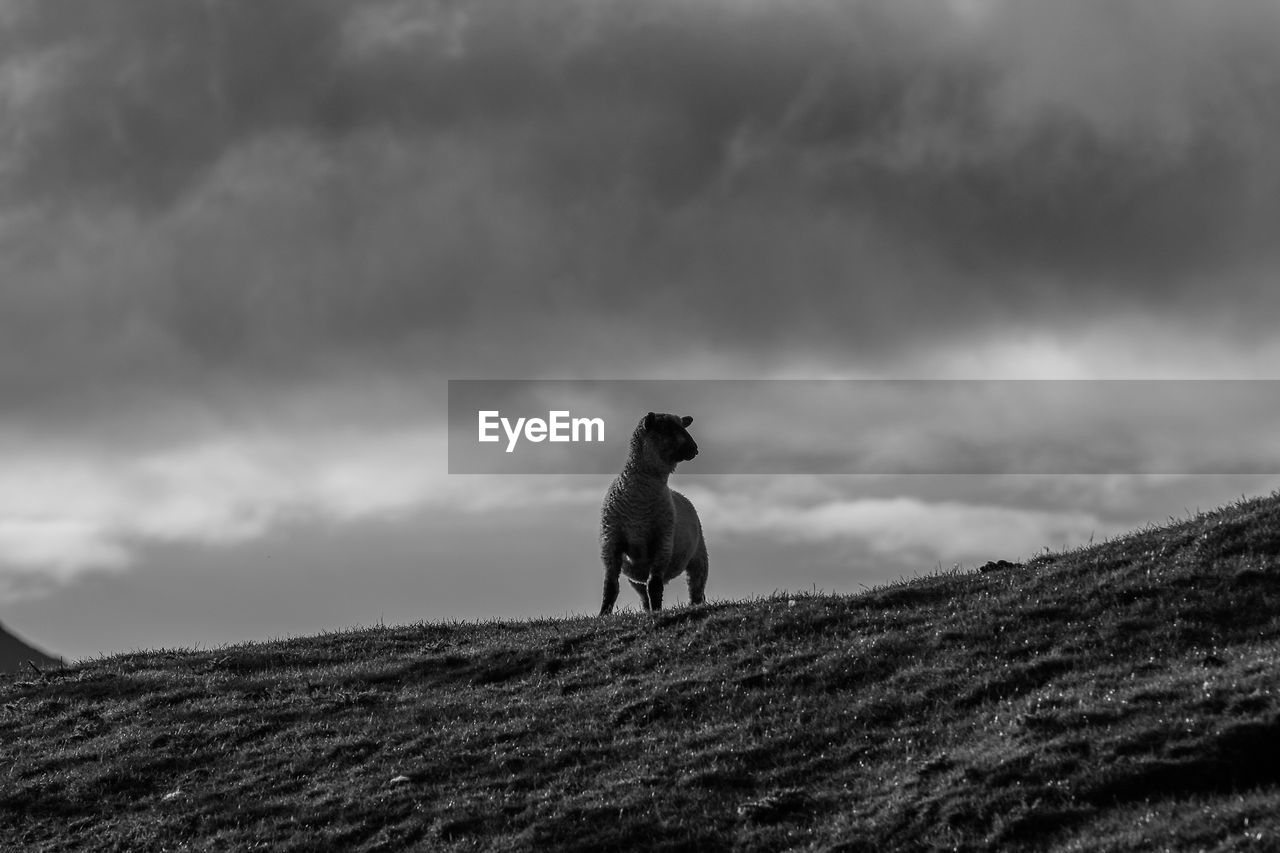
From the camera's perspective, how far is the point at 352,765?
65.6ft

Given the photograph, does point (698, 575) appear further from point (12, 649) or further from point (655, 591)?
point (12, 649)

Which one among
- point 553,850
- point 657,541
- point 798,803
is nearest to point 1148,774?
point 798,803

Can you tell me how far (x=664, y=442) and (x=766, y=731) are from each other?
13129 mm

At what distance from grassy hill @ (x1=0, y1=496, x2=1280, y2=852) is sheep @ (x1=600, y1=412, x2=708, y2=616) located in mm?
3366

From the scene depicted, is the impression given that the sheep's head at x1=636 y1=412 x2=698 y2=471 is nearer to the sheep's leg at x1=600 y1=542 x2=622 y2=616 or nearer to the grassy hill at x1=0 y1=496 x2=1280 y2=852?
the sheep's leg at x1=600 y1=542 x2=622 y2=616

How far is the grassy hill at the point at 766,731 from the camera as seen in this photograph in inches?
567

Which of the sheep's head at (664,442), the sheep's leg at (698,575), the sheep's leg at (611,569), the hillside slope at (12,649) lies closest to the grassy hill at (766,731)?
the sheep's leg at (611,569)

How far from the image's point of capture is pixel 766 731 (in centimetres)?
1817

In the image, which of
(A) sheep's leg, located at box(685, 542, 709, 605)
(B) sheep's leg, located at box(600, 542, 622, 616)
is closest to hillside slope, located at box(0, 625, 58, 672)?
(A) sheep's leg, located at box(685, 542, 709, 605)

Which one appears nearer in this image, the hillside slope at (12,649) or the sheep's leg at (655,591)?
the sheep's leg at (655,591)

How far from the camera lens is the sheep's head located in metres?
30.7

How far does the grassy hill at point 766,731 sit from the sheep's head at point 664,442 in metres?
5.05

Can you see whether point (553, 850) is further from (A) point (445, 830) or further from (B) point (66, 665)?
(B) point (66, 665)

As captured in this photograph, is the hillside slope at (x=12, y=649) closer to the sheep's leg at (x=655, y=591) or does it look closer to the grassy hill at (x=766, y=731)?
the sheep's leg at (x=655, y=591)
